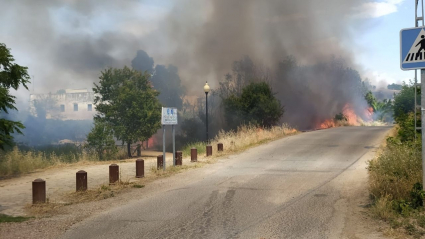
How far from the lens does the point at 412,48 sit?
564 centimetres

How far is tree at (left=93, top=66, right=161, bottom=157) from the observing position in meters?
28.8

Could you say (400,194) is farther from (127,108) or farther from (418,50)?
(127,108)

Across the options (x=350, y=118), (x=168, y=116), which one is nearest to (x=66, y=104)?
(x=350, y=118)

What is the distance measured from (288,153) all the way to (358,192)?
Result: 24.7 ft

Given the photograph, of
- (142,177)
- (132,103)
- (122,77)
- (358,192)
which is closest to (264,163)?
(142,177)

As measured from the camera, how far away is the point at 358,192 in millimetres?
7781

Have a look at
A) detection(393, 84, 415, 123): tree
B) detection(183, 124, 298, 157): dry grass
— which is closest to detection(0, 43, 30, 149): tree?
detection(183, 124, 298, 157): dry grass

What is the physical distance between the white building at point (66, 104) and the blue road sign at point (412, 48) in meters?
48.3

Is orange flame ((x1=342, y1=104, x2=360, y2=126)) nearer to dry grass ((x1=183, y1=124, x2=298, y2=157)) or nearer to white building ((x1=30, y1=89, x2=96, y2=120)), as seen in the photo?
dry grass ((x1=183, y1=124, x2=298, y2=157))

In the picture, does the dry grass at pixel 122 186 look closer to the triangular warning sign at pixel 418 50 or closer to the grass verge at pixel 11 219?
the grass verge at pixel 11 219

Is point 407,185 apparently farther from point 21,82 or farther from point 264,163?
point 21,82

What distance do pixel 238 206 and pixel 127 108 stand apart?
935 inches

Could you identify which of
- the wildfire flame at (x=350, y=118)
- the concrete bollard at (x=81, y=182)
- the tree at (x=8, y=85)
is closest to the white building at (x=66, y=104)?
the wildfire flame at (x=350, y=118)

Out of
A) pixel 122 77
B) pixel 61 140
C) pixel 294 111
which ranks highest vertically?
pixel 122 77
